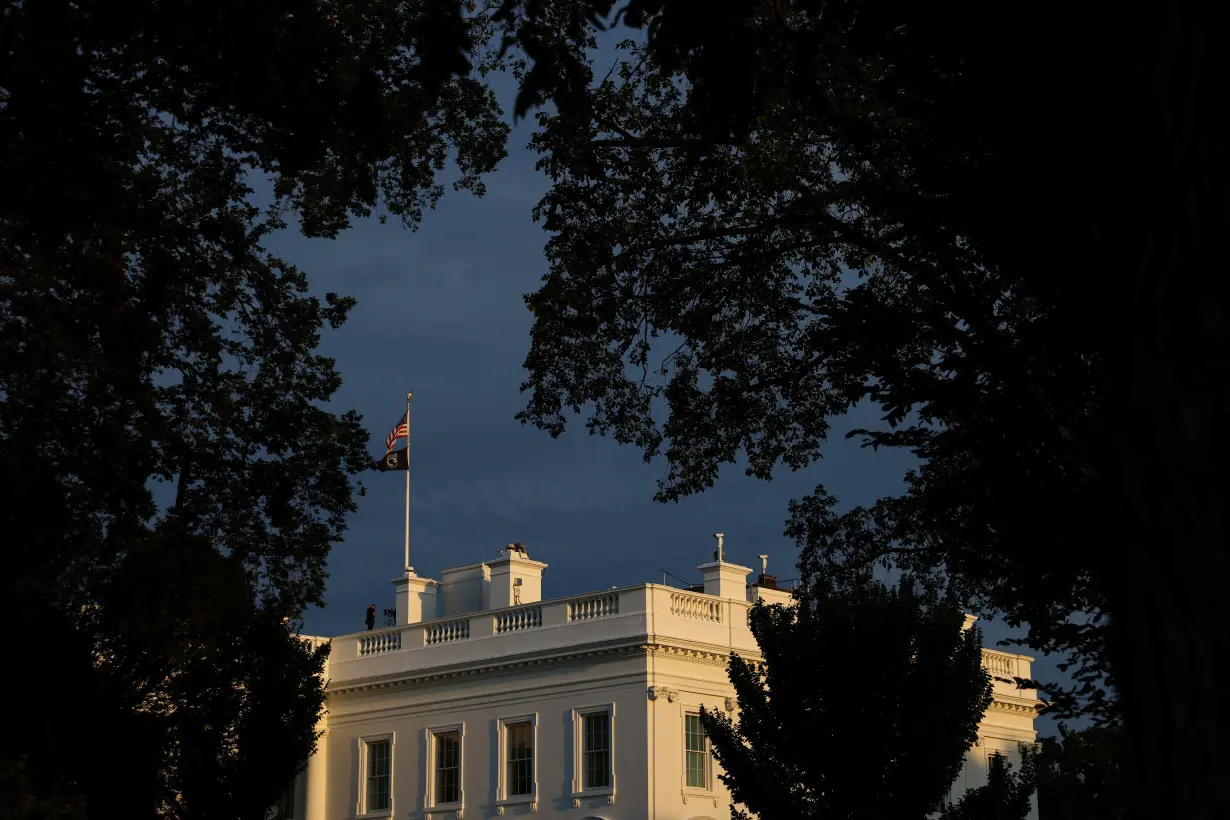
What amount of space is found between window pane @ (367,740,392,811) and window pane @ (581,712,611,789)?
7.38 metres

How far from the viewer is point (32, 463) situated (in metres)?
14.7

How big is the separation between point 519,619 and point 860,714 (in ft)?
54.1

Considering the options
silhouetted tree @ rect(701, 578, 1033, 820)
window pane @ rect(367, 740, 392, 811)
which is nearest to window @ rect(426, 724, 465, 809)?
window pane @ rect(367, 740, 392, 811)

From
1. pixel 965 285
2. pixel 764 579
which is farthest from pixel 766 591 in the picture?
pixel 965 285

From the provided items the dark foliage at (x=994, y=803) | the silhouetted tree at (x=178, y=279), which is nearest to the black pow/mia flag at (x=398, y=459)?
the dark foliage at (x=994, y=803)

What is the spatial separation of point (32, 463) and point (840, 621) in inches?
696

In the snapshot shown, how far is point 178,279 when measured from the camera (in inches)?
567

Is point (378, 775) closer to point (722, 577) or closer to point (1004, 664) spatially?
point (722, 577)

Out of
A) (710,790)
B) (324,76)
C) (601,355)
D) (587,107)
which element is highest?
(324,76)

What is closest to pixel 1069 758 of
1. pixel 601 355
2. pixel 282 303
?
pixel 601 355

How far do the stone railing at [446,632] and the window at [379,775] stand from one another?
10.8ft

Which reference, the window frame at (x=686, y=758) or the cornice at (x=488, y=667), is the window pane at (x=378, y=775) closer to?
the cornice at (x=488, y=667)

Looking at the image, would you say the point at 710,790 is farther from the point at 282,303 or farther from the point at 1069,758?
the point at 282,303

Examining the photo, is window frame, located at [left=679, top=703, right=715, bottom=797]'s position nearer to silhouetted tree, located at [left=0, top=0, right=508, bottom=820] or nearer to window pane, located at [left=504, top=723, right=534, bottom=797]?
window pane, located at [left=504, top=723, right=534, bottom=797]
